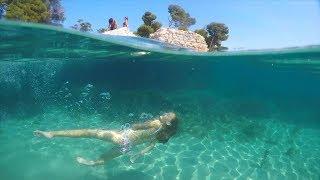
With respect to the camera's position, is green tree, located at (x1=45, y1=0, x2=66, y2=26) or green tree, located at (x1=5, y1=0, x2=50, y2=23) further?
green tree, located at (x1=45, y1=0, x2=66, y2=26)

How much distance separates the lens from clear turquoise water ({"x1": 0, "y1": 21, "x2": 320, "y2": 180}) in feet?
46.1

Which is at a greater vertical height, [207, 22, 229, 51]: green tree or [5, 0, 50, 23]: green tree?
[5, 0, 50, 23]: green tree

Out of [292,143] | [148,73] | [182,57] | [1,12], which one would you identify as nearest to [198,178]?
[292,143]

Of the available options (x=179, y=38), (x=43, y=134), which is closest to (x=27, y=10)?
(x=179, y=38)

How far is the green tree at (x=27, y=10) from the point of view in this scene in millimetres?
33644

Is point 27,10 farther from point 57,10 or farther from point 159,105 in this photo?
point 159,105

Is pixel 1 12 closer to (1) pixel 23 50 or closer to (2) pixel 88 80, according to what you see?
(2) pixel 88 80

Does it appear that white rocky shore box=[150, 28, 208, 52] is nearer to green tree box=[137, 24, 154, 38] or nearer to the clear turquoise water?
the clear turquoise water

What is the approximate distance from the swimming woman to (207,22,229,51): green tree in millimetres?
31537

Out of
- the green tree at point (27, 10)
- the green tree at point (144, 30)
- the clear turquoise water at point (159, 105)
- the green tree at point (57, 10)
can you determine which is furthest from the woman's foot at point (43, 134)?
the green tree at point (57, 10)

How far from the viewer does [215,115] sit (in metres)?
22.8

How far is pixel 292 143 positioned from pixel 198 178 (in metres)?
7.51

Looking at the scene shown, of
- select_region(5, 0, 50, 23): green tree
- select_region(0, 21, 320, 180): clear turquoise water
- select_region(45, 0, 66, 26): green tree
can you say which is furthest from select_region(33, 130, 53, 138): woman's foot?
select_region(45, 0, 66, 26): green tree

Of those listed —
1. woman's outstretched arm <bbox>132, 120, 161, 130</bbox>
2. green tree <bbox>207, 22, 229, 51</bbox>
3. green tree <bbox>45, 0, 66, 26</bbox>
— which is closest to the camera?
woman's outstretched arm <bbox>132, 120, 161, 130</bbox>
